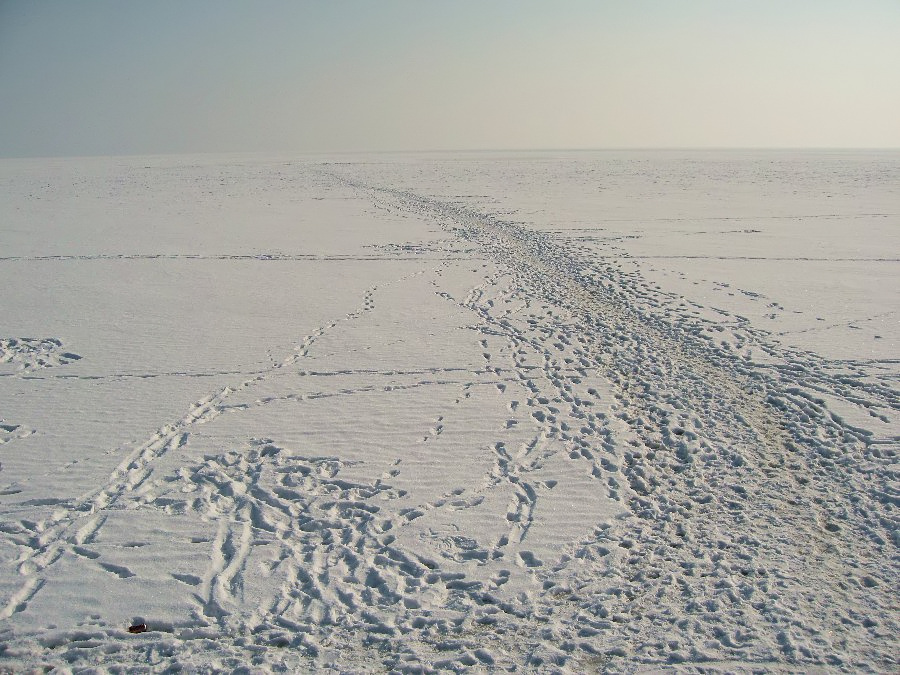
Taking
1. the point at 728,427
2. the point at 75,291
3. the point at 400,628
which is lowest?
the point at 400,628

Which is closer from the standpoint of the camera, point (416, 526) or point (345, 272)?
point (416, 526)

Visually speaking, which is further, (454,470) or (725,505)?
(454,470)

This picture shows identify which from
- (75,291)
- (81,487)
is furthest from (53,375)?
(75,291)

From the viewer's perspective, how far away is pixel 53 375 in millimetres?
7766

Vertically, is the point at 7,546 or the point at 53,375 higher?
the point at 53,375

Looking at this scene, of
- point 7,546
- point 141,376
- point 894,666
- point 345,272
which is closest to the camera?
point 894,666

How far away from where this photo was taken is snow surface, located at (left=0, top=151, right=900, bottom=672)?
3725mm

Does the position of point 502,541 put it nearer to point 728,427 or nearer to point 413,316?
point 728,427

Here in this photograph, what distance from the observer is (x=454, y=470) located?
18.3ft

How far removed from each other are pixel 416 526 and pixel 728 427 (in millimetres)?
3537

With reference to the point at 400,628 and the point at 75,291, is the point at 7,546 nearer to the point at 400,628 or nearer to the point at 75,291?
the point at 400,628

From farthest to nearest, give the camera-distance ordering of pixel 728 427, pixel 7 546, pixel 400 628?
pixel 728 427 < pixel 7 546 < pixel 400 628

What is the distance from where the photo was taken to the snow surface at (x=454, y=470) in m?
3.72

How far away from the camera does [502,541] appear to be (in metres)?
4.57
